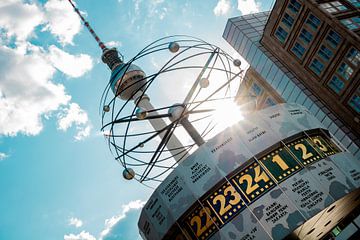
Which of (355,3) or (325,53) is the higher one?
(355,3)

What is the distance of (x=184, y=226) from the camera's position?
1579cm

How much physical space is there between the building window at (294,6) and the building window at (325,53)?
18.0ft

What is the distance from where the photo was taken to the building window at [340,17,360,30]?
3447 cm

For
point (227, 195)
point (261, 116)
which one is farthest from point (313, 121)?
point (227, 195)

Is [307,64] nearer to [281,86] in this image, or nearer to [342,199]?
[281,86]

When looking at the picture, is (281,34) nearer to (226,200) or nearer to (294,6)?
(294,6)

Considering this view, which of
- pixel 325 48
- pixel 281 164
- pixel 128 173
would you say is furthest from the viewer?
pixel 325 48

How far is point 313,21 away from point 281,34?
5.10 meters

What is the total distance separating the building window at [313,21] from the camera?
35709 millimetres

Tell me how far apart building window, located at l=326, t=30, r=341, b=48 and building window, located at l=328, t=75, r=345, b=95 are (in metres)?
3.44

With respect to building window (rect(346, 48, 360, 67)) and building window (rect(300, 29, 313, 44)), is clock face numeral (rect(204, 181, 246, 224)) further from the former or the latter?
building window (rect(300, 29, 313, 44))

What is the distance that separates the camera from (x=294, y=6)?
37812 mm

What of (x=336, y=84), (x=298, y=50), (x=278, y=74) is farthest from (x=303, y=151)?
(x=278, y=74)

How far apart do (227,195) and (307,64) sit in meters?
27.9
